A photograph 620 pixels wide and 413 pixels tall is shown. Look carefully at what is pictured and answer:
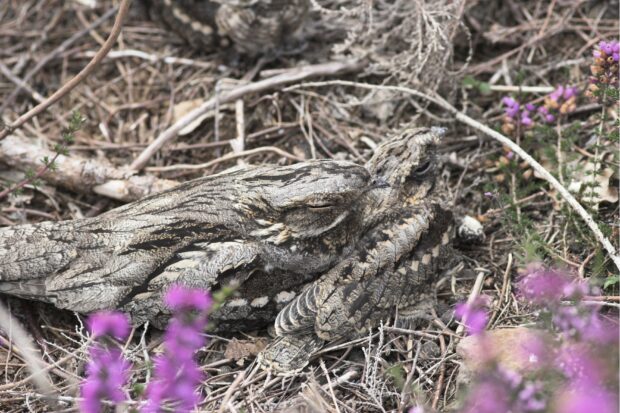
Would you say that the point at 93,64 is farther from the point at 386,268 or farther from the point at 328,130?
the point at 386,268

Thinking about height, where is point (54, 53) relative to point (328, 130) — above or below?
above

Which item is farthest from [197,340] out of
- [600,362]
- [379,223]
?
[379,223]

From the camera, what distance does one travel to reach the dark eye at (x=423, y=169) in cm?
359

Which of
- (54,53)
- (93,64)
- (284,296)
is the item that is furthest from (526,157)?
(54,53)

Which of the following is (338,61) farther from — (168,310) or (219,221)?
(168,310)

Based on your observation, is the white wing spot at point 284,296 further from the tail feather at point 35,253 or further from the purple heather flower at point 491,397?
the purple heather flower at point 491,397

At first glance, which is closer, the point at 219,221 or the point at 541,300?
the point at 541,300

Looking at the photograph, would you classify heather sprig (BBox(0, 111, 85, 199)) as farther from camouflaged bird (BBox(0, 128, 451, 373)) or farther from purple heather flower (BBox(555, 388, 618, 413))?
purple heather flower (BBox(555, 388, 618, 413))

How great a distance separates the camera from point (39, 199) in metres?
4.10

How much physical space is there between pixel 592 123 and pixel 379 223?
59.2 inches

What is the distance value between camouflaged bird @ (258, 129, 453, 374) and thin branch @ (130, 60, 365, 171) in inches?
37.6

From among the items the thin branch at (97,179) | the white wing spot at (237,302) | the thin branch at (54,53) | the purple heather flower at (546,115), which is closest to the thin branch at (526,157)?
the purple heather flower at (546,115)

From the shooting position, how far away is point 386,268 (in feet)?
10.9

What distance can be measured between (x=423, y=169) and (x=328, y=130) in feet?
2.92
